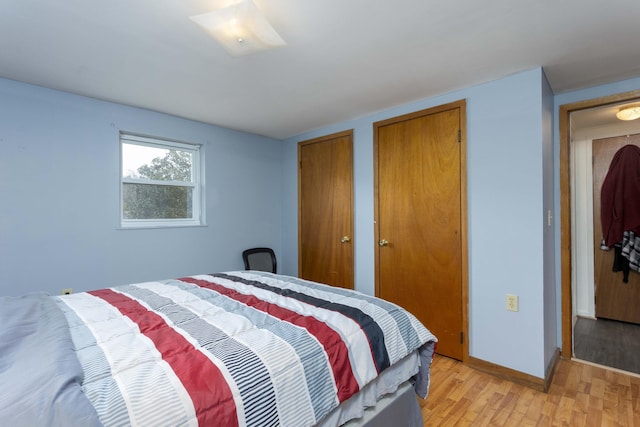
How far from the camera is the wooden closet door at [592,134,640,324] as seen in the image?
3.26 meters

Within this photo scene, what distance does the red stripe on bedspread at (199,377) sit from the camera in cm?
83

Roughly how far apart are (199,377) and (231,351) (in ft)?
0.52

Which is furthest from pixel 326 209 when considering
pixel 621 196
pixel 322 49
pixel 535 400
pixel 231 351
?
pixel 621 196

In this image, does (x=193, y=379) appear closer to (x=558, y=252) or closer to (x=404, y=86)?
(x=404, y=86)

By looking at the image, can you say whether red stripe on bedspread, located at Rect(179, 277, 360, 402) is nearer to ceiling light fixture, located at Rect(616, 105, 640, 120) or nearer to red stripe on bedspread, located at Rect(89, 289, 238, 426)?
red stripe on bedspread, located at Rect(89, 289, 238, 426)

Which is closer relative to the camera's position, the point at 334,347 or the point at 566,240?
the point at 334,347

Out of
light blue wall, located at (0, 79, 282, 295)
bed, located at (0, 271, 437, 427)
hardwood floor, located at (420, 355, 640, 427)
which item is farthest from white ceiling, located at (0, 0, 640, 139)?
hardwood floor, located at (420, 355, 640, 427)

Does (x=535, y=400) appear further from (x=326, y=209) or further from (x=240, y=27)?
(x=240, y=27)

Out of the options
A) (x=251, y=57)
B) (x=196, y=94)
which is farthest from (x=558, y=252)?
(x=196, y=94)

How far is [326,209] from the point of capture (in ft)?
11.8

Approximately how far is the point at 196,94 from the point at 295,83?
0.86m

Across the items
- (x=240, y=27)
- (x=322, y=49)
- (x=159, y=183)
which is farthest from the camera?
(x=159, y=183)

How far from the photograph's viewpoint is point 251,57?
1991 mm

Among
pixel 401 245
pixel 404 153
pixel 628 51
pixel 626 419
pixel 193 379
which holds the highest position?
pixel 628 51
